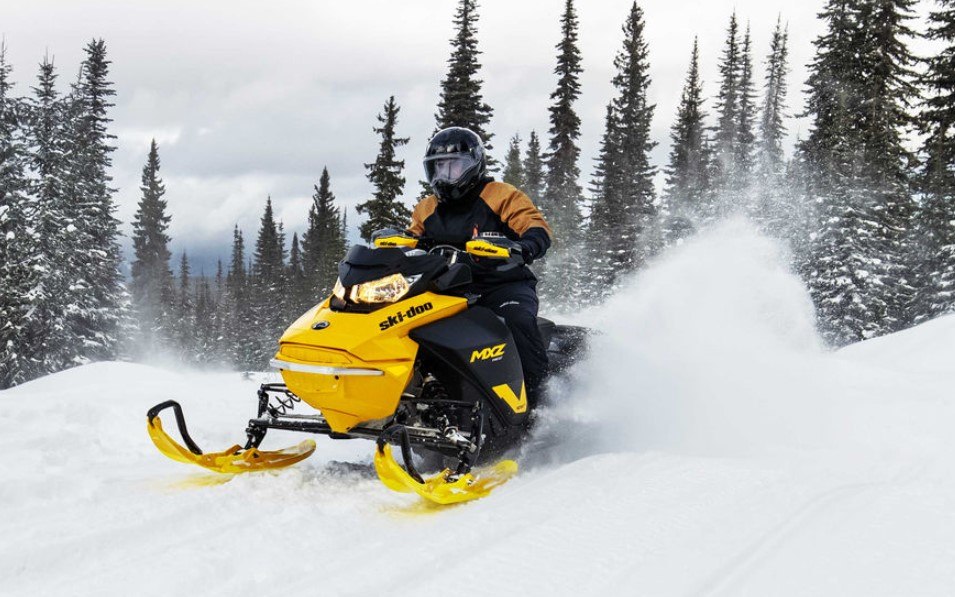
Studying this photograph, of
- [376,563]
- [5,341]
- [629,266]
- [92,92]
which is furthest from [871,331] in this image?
[92,92]

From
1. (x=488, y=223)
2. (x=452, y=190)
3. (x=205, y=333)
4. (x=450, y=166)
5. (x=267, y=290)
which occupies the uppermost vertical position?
(x=450, y=166)

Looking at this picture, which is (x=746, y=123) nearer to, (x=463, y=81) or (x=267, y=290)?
(x=463, y=81)

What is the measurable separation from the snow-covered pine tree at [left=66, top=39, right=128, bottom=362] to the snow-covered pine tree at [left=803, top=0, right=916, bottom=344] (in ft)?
91.6

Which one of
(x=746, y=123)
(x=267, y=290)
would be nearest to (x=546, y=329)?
(x=746, y=123)

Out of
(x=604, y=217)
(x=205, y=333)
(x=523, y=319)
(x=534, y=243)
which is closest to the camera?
(x=523, y=319)

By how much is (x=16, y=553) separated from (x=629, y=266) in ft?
109

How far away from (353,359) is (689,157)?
4231 centimetres

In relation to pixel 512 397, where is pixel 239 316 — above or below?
below

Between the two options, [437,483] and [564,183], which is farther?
[564,183]

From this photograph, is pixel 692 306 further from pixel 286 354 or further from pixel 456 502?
pixel 286 354

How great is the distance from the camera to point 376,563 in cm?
283

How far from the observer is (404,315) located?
4.00 meters

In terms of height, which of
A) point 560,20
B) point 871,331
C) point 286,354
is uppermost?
point 560,20

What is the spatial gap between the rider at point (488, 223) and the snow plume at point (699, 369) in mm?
700
